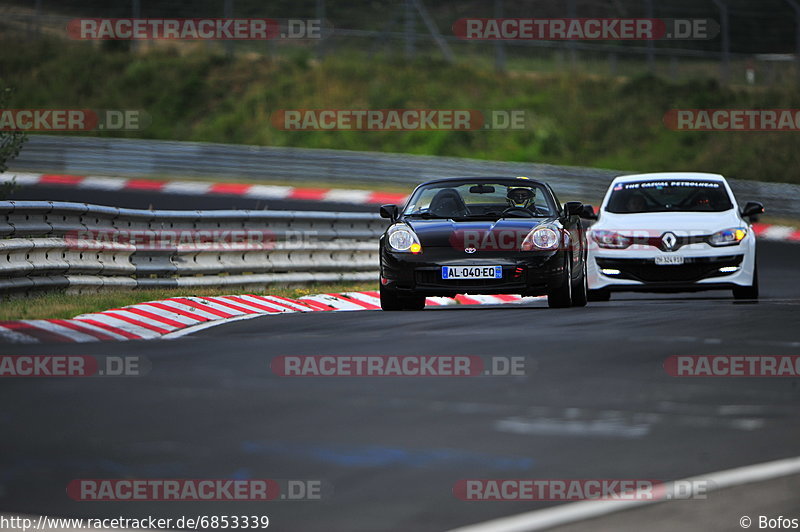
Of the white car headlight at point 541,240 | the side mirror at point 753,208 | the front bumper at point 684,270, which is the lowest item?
the front bumper at point 684,270

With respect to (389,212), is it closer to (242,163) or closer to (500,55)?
(242,163)

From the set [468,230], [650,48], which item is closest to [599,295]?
[468,230]

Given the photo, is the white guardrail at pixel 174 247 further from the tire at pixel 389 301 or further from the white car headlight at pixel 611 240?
the white car headlight at pixel 611 240

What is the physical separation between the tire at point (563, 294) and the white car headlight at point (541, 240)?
35 centimetres

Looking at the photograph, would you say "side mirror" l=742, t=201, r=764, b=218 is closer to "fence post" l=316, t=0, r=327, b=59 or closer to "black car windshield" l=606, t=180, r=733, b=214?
"black car windshield" l=606, t=180, r=733, b=214

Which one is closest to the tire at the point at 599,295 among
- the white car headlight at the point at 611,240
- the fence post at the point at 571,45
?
the white car headlight at the point at 611,240

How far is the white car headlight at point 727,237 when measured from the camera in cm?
1434

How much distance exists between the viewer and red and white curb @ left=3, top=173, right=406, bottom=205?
32.5 metres

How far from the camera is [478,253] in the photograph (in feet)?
42.7

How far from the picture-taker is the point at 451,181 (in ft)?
46.0

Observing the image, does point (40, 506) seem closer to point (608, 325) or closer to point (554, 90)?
point (608, 325)

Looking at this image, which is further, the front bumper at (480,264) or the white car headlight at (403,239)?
the white car headlight at (403,239)

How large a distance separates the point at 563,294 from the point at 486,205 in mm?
1407

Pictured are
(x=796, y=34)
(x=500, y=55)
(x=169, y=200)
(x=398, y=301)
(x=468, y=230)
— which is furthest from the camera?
(x=500, y=55)
